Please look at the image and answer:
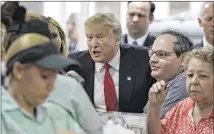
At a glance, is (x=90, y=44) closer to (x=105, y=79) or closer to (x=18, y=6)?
(x=105, y=79)

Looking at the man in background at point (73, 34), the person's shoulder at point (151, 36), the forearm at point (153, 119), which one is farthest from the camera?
the person's shoulder at point (151, 36)

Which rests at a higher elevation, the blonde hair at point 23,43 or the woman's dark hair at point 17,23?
the woman's dark hair at point 17,23

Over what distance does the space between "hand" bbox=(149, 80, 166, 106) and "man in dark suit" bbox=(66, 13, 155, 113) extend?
89 millimetres

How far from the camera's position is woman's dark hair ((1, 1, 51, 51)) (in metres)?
0.86

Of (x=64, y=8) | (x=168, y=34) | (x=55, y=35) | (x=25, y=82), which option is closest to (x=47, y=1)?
(x=64, y=8)

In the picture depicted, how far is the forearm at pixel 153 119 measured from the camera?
105 centimetres

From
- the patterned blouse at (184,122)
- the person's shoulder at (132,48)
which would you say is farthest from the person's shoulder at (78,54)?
the patterned blouse at (184,122)

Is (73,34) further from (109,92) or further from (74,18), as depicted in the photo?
(109,92)

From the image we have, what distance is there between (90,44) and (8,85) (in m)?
0.35

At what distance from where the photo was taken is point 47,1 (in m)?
1.18

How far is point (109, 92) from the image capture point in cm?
108

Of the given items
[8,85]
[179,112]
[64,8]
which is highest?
[64,8]

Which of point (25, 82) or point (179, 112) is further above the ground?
point (25, 82)

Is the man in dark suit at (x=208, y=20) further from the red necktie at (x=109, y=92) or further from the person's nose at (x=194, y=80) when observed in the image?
the red necktie at (x=109, y=92)
